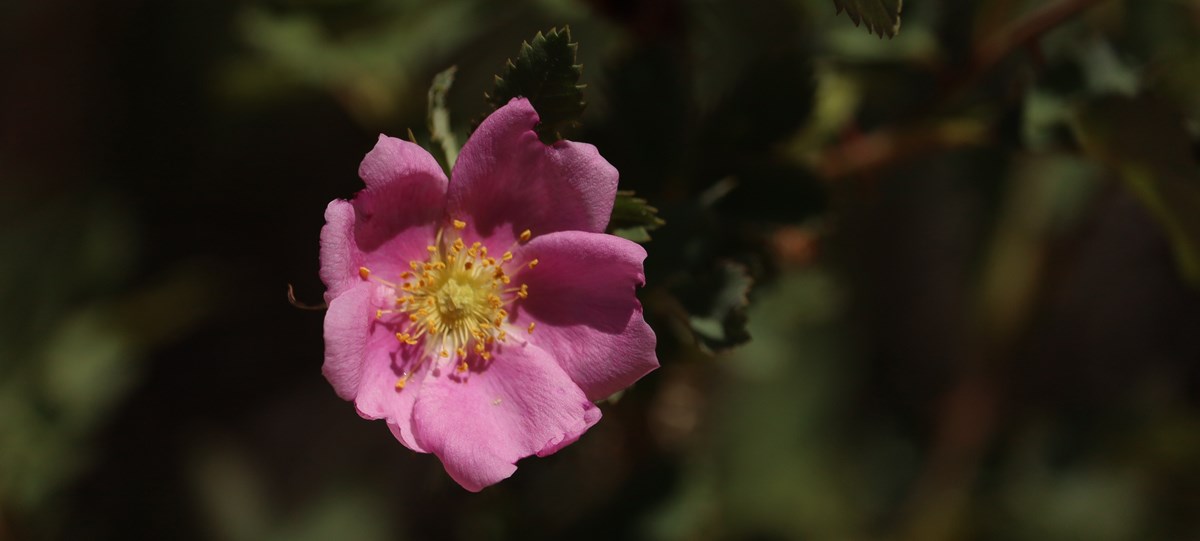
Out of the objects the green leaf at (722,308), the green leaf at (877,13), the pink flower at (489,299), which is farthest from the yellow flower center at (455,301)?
the green leaf at (877,13)

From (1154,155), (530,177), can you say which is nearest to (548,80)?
(530,177)

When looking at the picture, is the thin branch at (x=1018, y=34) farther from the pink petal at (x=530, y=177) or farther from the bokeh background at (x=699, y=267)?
the pink petal at (x=530, y=177)

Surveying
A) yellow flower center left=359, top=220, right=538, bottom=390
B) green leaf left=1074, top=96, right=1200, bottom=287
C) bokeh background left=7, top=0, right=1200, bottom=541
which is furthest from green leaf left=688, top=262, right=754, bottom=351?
green leaf left=1074, top=96, right=1200, bottom=287

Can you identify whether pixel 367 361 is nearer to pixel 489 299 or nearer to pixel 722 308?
pixel 489 299

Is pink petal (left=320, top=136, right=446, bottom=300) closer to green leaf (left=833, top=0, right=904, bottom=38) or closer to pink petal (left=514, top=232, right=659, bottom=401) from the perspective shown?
pink petal (left=514, top=232, right=659, bottom=401)

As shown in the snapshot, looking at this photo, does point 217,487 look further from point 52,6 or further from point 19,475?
point 52,6
